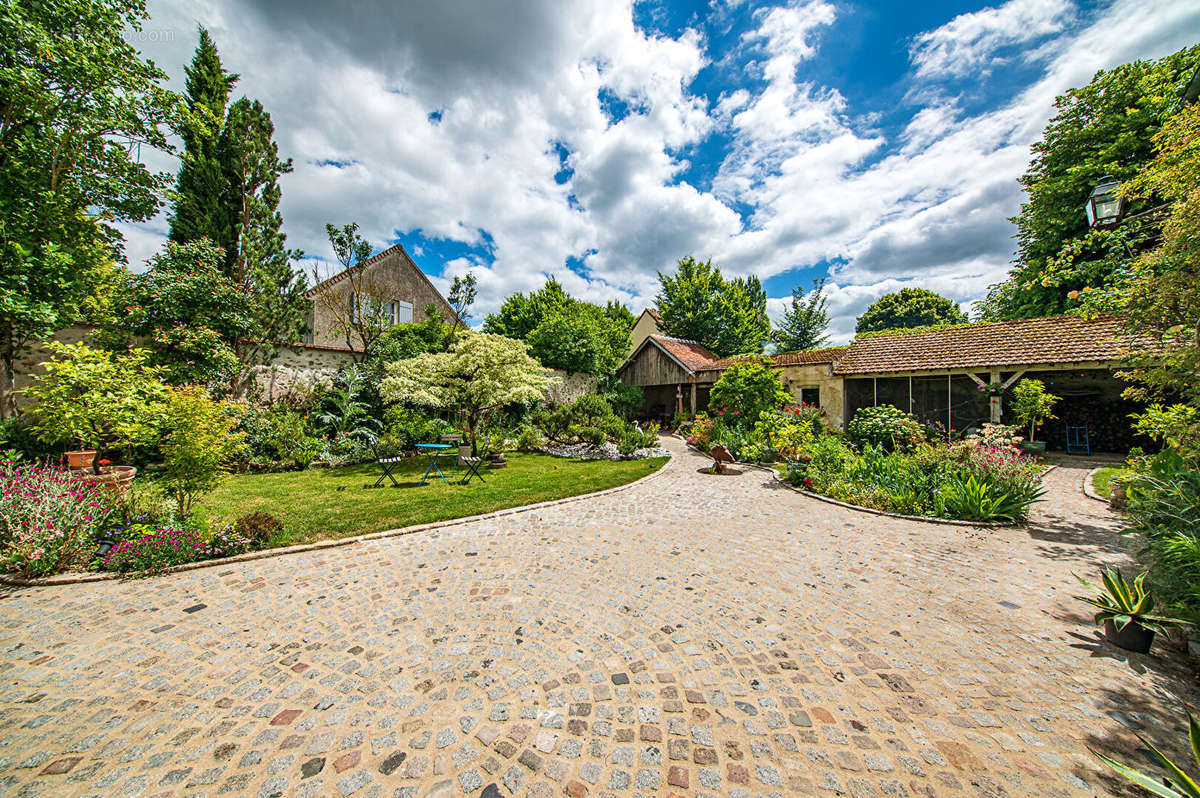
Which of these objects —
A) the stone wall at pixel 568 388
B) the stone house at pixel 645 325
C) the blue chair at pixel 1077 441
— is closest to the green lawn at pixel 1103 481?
the blue chair at pixel 1077 441

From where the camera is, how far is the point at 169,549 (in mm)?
4535

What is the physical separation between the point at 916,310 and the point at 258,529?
46.6 meters

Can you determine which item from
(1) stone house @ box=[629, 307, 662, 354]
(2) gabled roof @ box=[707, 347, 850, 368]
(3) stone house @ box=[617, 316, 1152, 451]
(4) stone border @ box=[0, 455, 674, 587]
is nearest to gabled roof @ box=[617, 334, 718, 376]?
(2) gabled roof @ box=[707, 347, 850, 368]

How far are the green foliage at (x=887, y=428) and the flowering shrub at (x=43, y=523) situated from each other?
44.6 ft

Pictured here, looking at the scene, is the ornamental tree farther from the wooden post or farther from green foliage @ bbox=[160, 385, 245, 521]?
the wooden post

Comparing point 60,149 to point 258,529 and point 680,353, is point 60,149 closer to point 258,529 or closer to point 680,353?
point 258,529

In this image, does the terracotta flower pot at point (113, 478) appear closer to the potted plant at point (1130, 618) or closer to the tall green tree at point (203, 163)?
the tall green tree at point (203, 163)

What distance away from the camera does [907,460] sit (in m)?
7.68

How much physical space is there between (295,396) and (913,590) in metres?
15.2

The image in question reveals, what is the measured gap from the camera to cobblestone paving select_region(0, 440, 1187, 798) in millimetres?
2041

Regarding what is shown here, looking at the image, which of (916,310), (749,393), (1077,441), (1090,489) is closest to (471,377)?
(749,393)

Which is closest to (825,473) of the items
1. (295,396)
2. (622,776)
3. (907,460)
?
(907,460)

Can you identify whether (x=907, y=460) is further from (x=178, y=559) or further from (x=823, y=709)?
(x=178, y=559)

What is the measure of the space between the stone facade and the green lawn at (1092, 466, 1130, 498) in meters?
21.9
